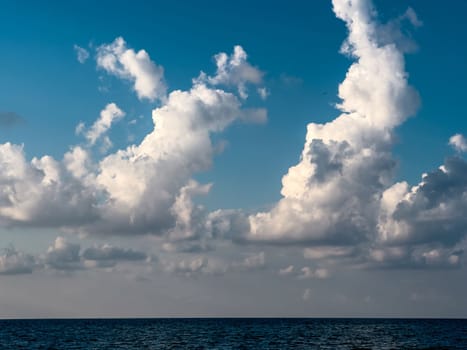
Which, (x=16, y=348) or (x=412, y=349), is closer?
(x=412, y=349)

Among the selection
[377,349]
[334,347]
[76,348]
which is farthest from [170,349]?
[377,349]

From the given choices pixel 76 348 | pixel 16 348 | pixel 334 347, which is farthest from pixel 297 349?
pixel 16 348

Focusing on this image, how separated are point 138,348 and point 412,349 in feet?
161

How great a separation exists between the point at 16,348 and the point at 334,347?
60.1 metres

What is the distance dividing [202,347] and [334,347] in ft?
79.6

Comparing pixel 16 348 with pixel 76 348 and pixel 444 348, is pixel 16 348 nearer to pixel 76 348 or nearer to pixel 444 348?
pixel 76 348

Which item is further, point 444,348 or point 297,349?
point 444,348

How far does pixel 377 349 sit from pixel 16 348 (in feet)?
221

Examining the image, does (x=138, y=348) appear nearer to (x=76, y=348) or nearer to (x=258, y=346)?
(x=76, y=348)

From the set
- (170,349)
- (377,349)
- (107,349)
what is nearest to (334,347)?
(377,349)

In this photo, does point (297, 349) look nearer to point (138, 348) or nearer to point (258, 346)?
point (258, 346)

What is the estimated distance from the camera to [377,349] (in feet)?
314

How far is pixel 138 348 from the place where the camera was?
99188mm

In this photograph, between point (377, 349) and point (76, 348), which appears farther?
point (76, 348)
